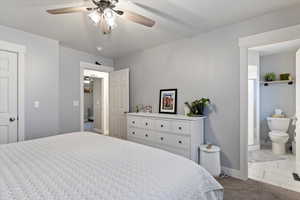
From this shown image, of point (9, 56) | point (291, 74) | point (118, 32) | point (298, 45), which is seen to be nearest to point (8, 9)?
point (9, 56)

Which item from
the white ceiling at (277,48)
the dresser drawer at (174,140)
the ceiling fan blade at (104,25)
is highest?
the white ceiling at (277,48)

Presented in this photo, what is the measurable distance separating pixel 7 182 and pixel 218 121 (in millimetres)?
2612

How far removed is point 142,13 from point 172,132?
6.15 feet

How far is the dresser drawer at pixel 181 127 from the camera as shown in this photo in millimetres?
2646

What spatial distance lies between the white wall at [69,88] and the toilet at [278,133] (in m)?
4.34

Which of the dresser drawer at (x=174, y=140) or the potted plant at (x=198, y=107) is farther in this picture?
the potted plant at (x=198, y=107)

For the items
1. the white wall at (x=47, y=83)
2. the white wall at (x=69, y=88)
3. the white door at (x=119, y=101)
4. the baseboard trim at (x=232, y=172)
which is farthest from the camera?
the white door at (x=119, y=101)

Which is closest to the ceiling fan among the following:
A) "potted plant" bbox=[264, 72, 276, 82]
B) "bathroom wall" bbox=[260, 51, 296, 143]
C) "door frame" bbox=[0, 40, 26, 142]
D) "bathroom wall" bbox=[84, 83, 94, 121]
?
"door frame" bbox=[0, 40, 26, 142]

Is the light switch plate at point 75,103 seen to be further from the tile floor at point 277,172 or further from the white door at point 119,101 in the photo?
the tile floor at point 277,172

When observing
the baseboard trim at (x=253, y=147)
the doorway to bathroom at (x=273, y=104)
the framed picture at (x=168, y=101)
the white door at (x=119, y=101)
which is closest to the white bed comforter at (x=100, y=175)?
the framed picture at (x=168, y=101)

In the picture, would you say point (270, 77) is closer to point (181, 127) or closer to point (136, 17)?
point (181, 127)

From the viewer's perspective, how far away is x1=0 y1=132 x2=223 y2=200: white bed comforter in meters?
0.81

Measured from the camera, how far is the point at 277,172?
272 cm

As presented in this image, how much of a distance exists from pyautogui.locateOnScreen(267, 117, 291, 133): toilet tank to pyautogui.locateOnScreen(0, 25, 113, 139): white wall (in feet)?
14.9
